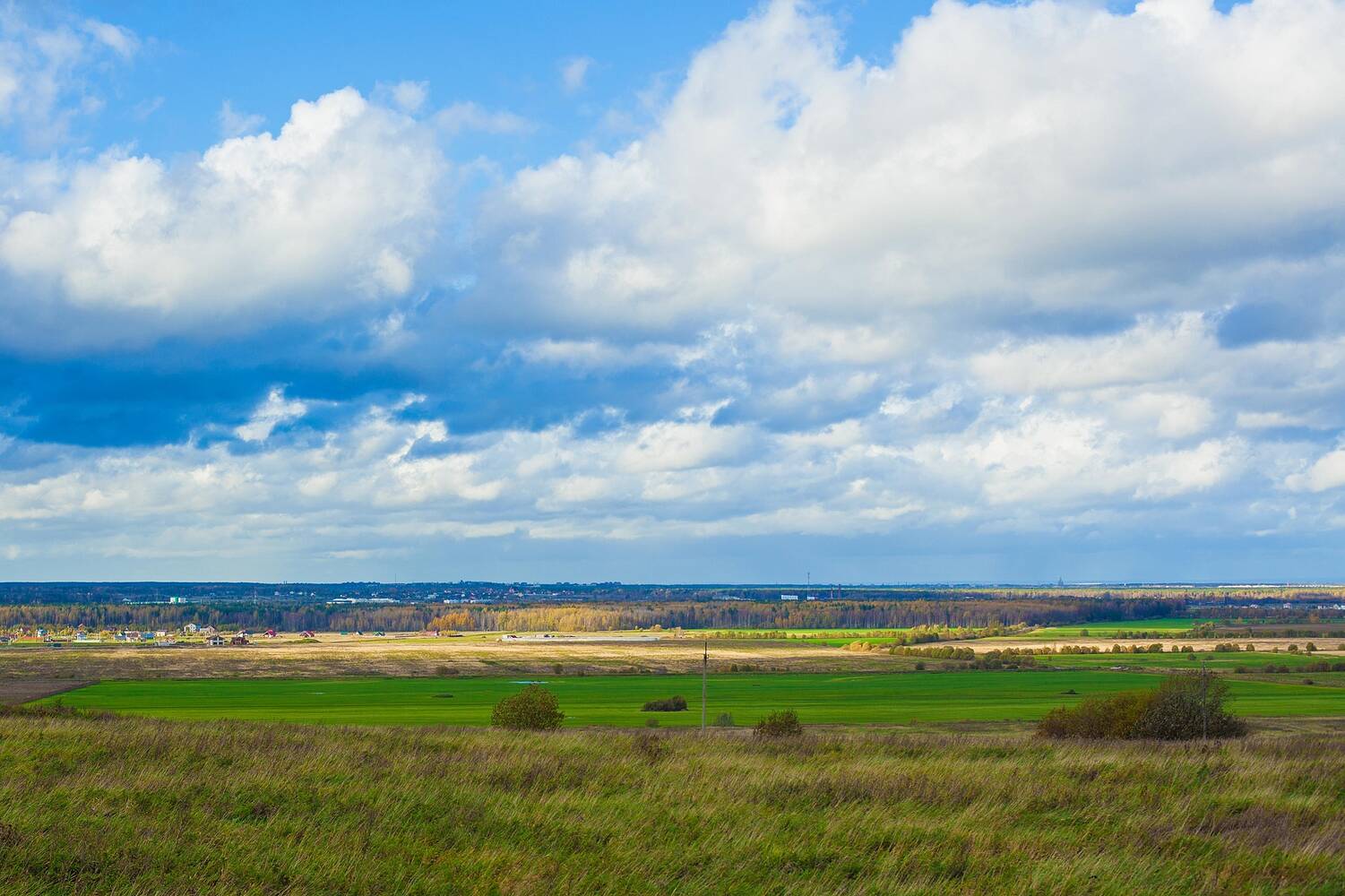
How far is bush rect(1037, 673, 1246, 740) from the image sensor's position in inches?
1761

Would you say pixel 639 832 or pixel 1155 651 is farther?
pixel 1155 651

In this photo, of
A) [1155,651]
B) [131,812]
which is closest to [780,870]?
[131,812]

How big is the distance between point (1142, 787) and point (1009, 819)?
14.7 ft

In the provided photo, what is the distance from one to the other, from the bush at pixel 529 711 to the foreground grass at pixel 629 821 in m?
24.4

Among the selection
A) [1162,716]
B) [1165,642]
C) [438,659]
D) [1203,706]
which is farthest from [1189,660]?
[1162,716]

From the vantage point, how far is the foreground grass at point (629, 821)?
41.4 ft

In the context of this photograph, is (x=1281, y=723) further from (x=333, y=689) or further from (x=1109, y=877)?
(x=333, y=689)

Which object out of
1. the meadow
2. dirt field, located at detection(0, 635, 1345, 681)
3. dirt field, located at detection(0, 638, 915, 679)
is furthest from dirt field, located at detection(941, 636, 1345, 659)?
dirt field, located at detection(0, 638, 915, 679)

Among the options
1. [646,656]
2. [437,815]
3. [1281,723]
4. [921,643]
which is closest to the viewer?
[437,815]

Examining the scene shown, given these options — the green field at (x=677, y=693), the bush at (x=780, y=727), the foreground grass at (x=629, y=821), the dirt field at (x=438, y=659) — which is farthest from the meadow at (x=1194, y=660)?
the foreground grass at (x=629, y=821)

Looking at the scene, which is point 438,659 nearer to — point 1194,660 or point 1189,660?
point 1189,660

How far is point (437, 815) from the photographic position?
1606 centimetres

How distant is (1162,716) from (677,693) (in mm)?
64507

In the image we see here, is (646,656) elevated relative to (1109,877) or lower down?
lower down
